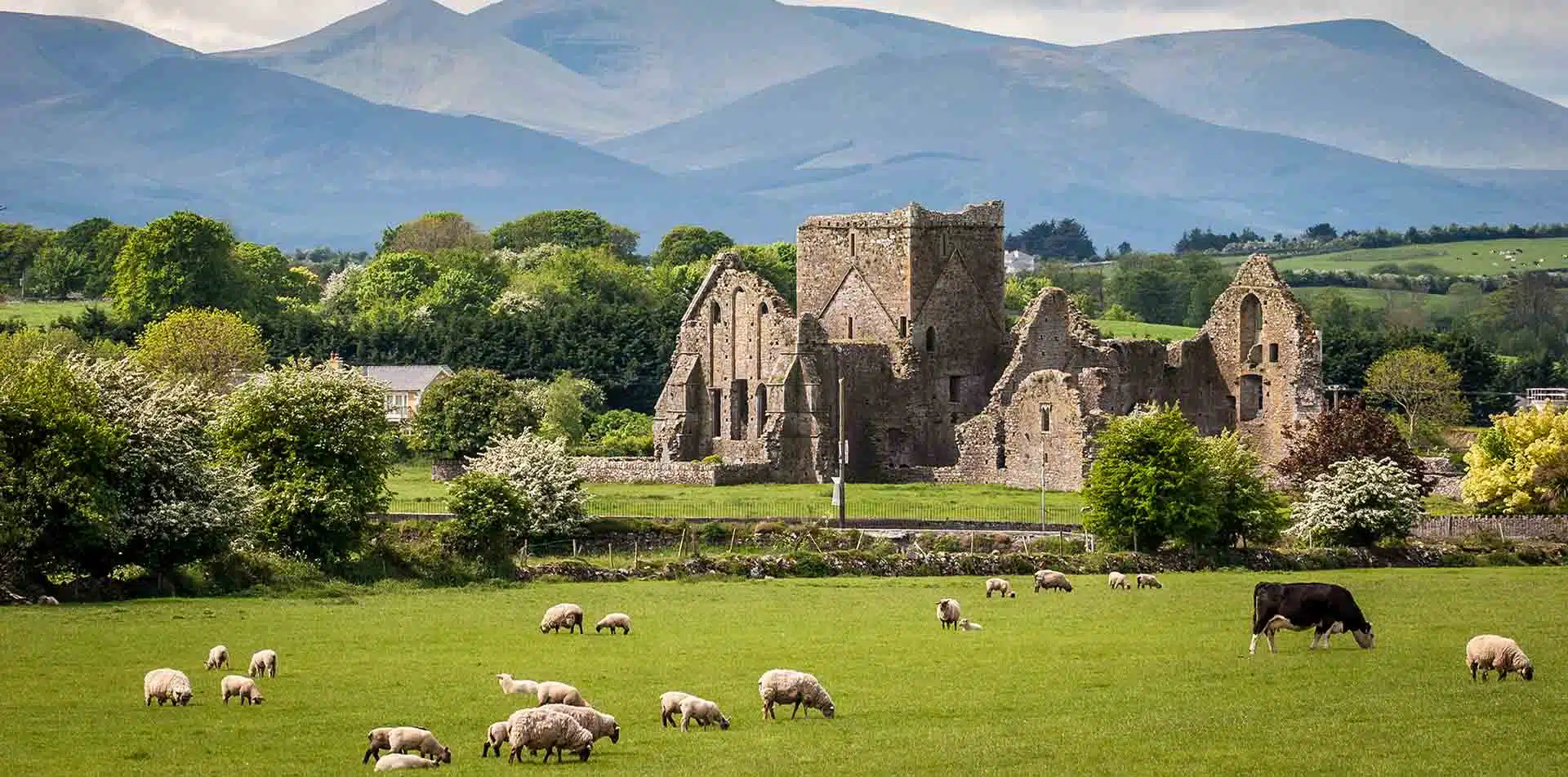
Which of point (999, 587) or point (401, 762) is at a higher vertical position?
point (999, 587)

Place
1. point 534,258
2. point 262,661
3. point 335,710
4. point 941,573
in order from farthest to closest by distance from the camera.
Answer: point 534,258 → point 941,573 → point 262,661 → point 335,710

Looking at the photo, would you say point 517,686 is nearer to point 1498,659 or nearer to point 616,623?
point 616,623

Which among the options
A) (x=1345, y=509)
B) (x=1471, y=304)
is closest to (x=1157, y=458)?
(x=1345, y=509)

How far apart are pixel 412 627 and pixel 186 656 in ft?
19.7

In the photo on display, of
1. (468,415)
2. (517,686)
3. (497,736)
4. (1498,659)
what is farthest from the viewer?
(468,415)

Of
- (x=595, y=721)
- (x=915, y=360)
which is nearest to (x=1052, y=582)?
(x=595, y=721)

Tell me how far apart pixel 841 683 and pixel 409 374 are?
83.7 m

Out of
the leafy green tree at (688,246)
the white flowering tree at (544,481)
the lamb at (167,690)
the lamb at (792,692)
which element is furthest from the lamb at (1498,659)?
the leafy green tree at (688,246)

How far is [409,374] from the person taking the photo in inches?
4665

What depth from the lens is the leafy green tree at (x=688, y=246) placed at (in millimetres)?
177188

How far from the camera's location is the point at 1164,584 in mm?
55312

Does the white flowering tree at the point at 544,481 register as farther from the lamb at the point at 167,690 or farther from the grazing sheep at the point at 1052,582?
the lamb at the point at 167,690

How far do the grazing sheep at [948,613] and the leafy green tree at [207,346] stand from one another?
56.2 metres

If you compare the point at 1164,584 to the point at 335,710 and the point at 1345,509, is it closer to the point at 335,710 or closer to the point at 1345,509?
the point at 1345,509
